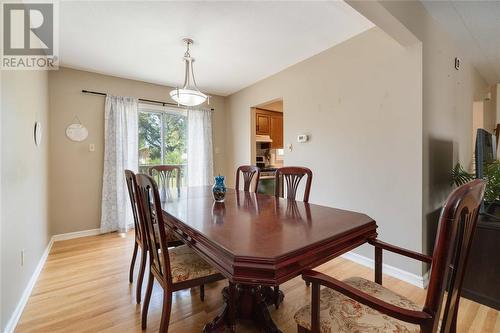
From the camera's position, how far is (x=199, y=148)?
4516 millimetres

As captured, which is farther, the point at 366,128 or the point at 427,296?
the point at 366,128

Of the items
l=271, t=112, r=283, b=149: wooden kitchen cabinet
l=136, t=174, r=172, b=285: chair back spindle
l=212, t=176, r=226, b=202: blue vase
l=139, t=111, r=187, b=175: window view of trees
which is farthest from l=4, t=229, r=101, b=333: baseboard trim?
l=271, t=112, r=283, b=149: wooden kitchen cabinet

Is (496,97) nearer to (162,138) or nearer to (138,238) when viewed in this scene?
(162,138)

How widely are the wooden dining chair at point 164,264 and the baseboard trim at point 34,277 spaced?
89cm

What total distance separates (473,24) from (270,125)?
10.7 feet

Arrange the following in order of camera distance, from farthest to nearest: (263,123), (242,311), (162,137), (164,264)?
(263,123), (162,137), (242,311), (164,264)

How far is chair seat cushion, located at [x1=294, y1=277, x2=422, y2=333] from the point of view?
3.01 feet

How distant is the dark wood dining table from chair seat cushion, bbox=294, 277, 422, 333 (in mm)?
209

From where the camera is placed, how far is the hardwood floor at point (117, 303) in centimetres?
160

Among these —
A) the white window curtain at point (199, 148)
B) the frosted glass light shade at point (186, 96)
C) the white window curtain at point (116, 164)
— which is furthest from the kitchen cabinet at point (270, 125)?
the white window curtain at point (116, 164)

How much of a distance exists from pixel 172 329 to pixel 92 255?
183cm

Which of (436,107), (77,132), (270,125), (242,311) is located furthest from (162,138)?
(436,107)

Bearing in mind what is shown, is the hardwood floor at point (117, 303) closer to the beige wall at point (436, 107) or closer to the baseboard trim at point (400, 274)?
the baseboard trim at point (400, 274)

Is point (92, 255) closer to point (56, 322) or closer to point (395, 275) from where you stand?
point (56, 322)
